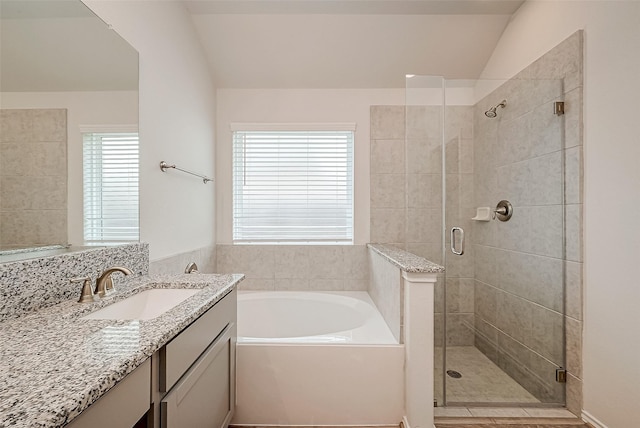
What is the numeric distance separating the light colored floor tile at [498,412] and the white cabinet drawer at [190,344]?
1.50 metres

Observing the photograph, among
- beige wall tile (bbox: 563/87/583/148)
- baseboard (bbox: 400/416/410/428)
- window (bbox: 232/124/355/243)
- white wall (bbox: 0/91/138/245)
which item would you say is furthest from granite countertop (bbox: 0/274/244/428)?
beige wall tile (bbox: 563/87/583/148)

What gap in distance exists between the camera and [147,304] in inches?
52.2

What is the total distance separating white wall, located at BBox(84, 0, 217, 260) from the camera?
1.62m

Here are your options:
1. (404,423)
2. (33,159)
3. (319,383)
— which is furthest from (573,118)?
(33,159)

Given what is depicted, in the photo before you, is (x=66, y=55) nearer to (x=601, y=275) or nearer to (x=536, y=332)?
(x=601, y=275)

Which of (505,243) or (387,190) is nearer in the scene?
(505,243)

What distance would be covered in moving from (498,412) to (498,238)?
101 cm

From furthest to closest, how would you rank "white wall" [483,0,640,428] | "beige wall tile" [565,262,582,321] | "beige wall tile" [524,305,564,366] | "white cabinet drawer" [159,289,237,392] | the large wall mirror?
"beige wall tile" [524,305,564,366]
"beige wall tile" [565,262,582,321]
"white wall" [483,0,640,428]
the large wall mirror
"white cabinet drawer" [159,289,237,392]

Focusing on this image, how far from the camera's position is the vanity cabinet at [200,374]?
2.78 ft

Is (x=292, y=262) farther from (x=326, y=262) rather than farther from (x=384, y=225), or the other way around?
(x=384, y=225)

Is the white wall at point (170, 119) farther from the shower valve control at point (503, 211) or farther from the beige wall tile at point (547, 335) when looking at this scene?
the beige wall tile at point (547, 335)

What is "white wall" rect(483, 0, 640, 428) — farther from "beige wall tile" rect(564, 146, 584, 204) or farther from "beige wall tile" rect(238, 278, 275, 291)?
"beige wall tile" rect(238, 278, 275, 291)

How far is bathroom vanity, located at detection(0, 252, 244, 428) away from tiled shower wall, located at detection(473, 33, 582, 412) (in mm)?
1683

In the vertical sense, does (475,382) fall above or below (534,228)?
below
